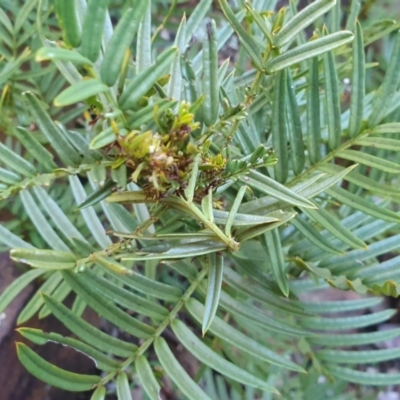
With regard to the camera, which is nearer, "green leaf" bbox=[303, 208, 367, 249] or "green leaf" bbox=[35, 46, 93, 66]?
"green leaf" bbox=[35, 46, 93, 66]

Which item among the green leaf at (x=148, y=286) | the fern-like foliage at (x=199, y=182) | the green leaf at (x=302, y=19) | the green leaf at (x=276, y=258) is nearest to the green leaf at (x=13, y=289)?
the fern-like foliage at (x=199, y=182)

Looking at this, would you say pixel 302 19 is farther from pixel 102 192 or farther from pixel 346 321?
pixel 346 321

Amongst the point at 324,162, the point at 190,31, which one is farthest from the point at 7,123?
the point at 324,162

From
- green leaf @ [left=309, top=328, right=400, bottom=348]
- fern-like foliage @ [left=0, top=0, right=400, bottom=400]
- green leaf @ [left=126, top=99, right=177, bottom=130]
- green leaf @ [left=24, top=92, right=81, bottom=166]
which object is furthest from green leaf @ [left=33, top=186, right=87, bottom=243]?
green leaf @ [left=309, top=328, right=400, bottom=348]

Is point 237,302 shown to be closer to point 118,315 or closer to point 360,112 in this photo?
point 118,315

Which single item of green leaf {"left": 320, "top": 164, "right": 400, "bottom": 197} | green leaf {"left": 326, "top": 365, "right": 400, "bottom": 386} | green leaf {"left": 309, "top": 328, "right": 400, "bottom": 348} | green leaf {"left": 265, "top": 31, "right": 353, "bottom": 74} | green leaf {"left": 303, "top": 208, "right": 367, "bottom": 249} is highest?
green leaf {"left": 265, "top": 31, "right": 353, "bottom": 74}

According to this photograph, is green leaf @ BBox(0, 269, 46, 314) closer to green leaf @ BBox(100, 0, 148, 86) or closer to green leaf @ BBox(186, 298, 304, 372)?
green leaf @ BBox(186, 298, 304, 372)
